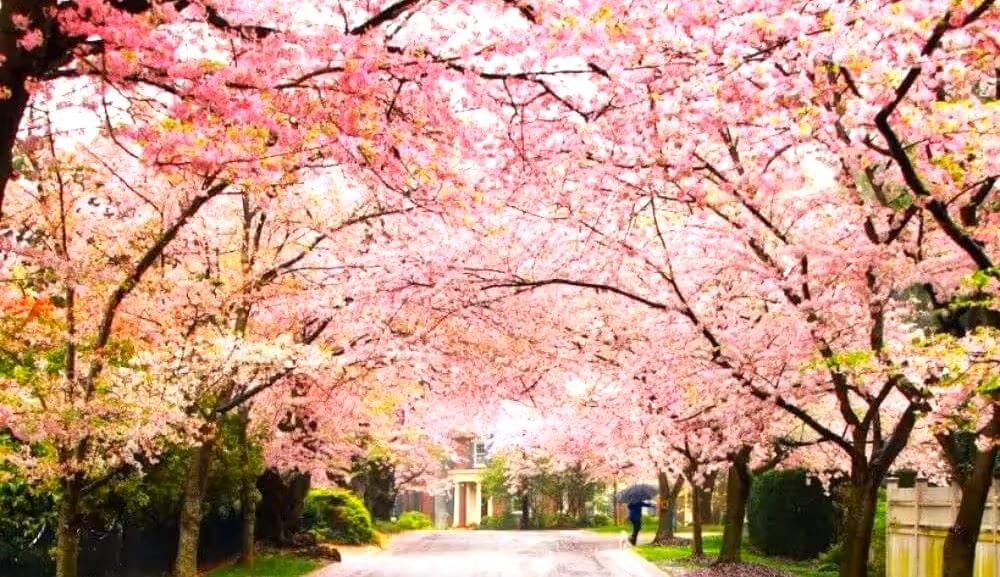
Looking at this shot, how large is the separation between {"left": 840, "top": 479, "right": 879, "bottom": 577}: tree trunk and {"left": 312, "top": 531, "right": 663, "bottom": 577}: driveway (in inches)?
367

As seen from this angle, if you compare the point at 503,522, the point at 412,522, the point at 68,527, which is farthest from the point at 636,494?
the point at 68,527

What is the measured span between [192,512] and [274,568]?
7.23m

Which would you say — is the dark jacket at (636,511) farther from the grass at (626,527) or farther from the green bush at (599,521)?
the green bush at (599,521)

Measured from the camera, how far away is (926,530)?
1289cm

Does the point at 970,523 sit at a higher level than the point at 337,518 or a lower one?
higher

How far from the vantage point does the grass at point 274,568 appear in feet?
68.8

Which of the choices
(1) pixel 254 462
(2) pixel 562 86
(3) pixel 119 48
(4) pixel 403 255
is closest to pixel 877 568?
(4) pixel 403 255

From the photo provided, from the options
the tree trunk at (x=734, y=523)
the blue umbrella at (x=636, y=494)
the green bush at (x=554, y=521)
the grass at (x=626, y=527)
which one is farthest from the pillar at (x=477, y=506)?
the tree trunk at (x=734, y=523)

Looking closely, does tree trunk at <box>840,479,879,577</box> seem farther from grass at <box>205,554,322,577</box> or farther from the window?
the window

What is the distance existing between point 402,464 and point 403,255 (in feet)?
108

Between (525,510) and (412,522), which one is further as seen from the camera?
(525,510)

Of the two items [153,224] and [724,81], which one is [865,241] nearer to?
[724,81]

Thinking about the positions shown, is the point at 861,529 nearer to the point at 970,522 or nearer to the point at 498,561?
the point at 970,522

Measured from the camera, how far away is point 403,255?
13.9 m
